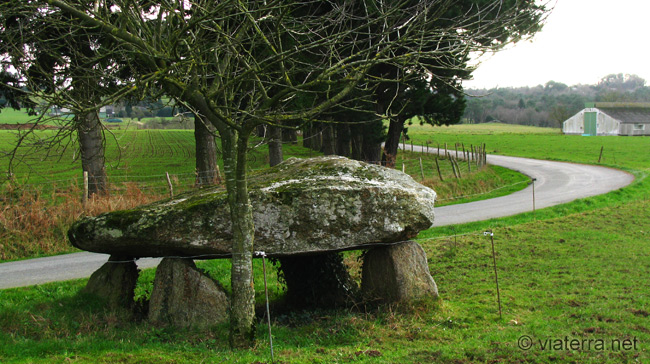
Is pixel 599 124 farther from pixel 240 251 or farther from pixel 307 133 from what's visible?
pixel 240 251

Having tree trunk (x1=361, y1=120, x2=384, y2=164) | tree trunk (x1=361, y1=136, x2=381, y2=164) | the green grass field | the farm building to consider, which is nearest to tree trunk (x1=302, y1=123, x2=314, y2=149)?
tree trunk (x1=361, y1=120, x2=384, y2=164)

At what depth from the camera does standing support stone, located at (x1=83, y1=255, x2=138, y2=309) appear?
29.3ft

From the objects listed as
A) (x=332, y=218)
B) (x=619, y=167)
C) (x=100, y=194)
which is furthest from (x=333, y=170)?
(x=619, y=167)

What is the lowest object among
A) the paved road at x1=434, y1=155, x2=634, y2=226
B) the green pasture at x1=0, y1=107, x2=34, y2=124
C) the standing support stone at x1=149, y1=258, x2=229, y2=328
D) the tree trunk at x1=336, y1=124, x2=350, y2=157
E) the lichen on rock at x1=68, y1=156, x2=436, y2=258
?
the paved road at x1=434, y1=155, x2=634, y2=226

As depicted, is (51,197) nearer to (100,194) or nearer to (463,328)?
(100,194)

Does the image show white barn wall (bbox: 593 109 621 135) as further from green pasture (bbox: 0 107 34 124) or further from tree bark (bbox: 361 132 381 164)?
green pasture (bbox: 0 107 34 124)

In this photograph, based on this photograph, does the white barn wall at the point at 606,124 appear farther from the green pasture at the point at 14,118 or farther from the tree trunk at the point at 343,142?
the green pasture at the point at 14,118

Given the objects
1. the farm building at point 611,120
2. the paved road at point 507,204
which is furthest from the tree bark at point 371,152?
the farm building at point 611,120

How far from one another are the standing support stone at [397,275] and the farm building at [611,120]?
3296 inches

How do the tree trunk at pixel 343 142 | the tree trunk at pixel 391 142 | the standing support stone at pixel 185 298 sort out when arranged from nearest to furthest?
the standing support stone at pixel 185 298, the tree trunk at pixel 391 142, the tree trunk at pixel 343 142

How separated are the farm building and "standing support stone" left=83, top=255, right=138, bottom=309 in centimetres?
8657

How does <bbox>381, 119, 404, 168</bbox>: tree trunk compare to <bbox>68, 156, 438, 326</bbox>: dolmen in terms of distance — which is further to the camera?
<bbox>381, 119, 404, 168</bbox>: tree trunk

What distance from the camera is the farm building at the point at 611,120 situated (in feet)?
265

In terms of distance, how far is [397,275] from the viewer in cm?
915
